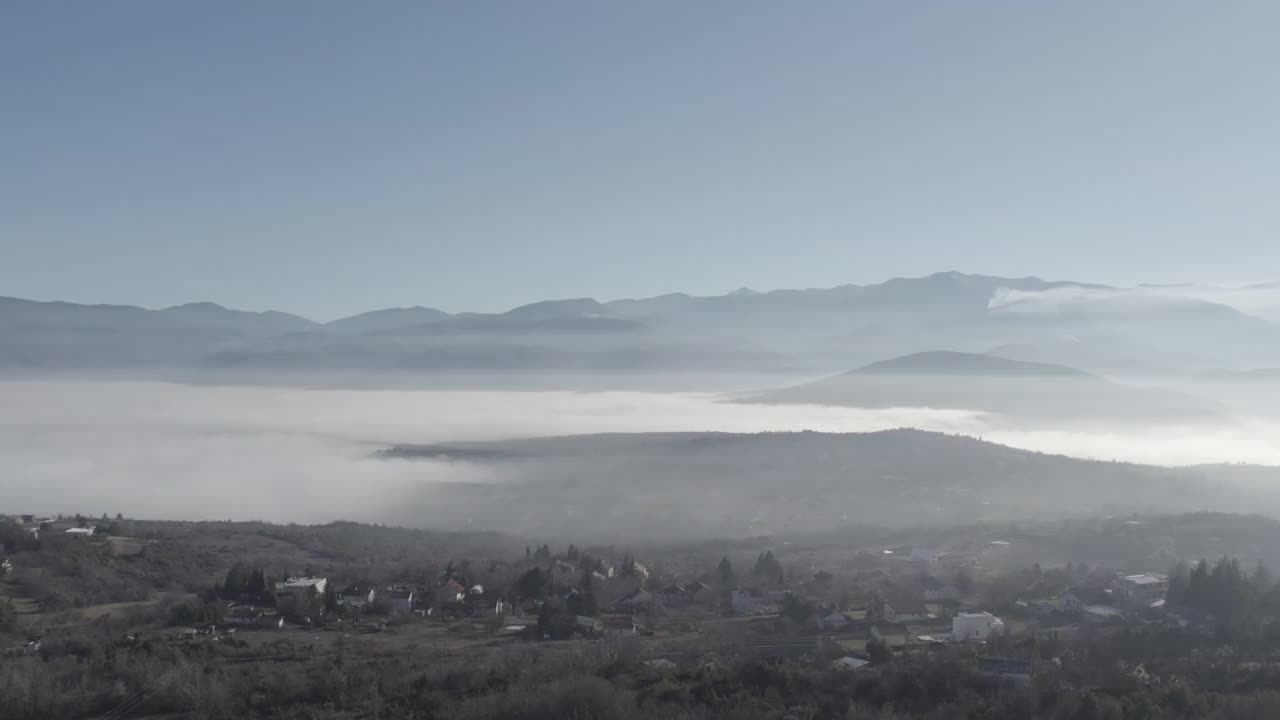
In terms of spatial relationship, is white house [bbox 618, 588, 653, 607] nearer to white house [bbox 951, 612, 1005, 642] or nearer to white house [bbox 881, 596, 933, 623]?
white house [bbox 881, 596, 933, 623]

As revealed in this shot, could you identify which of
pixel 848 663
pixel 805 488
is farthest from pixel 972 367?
pixel 848 663

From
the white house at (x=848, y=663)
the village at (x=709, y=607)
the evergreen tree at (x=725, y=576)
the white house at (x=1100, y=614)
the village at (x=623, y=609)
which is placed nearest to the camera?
the white house at (x=848, y=663)

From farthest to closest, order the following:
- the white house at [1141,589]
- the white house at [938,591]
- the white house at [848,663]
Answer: the white house at [938,591], the white house at [1141,589], the white house at [848,663]

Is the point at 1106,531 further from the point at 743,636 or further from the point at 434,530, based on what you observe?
the point at 434,530

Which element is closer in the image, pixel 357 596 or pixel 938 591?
pixel 357 596

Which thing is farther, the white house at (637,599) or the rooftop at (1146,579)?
the rooftop at (1146,579)

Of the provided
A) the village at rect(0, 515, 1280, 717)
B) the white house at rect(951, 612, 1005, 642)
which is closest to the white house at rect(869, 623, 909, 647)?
the village at rect(0, 515, 1280, 717)

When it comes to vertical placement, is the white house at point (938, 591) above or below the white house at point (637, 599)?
above

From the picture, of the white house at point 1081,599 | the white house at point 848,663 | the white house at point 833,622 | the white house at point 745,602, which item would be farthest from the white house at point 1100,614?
the white house at point 745,602

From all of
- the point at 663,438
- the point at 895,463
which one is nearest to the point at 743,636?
the point at 895,463

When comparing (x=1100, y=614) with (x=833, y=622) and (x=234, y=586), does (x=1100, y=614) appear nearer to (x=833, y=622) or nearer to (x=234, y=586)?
(x=833, y=622)

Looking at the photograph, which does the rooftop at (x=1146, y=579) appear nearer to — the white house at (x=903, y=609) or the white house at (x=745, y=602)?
the white house at (x=903, y=609)
